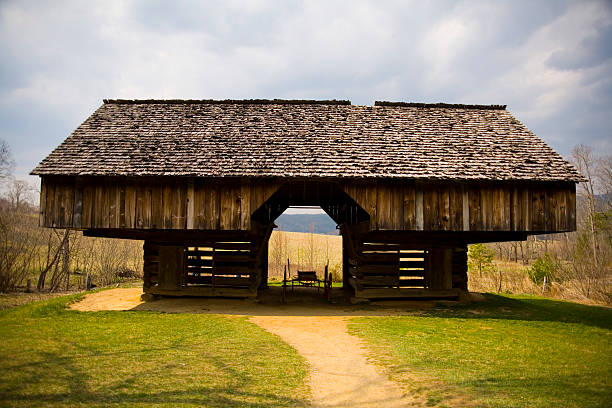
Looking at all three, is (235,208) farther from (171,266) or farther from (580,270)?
(580,270)

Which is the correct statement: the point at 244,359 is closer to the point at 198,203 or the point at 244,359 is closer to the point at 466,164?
the point at 198,203

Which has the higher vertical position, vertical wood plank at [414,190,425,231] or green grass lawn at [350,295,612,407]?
vertical wood plank at [414,190,425,231]

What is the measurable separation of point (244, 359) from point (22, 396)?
3.37 meters

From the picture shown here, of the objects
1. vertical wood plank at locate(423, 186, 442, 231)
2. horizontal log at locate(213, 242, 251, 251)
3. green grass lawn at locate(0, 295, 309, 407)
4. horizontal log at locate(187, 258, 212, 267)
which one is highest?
vertical wood plank at locate(423, 186, 442, 231)

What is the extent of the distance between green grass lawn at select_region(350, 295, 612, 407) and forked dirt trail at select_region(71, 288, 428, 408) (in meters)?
0.42

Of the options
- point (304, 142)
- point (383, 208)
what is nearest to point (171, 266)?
point (304, 142)

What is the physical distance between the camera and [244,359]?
7477 mm

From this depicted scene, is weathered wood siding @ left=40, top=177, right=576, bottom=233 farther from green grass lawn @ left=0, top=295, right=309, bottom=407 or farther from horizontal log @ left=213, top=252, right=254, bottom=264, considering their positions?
green grass lawn @ left=0, top=295, right=309, bottom=407

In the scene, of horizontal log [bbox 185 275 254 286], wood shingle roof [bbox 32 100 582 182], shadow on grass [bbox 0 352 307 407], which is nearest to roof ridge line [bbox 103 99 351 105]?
wood shingle roof [bbox 32 100 582 182]

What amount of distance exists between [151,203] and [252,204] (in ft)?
10.5

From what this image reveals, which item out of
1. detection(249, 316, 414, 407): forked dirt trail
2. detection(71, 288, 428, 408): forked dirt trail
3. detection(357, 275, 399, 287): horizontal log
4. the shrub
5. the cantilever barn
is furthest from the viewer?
the shrub

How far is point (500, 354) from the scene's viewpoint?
8156 millimetres

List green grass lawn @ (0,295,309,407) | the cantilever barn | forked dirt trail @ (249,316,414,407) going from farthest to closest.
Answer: the cantilever barn
forked dirt trail @ (249,316,414,407)
green grass lawn @ (0,295,309,407)

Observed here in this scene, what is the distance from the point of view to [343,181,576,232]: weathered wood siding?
13.4 metres
